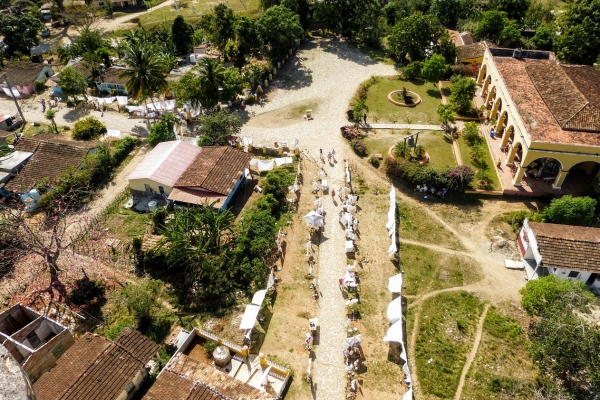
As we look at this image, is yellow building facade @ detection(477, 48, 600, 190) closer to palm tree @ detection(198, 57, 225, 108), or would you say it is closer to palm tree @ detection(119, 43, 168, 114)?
palm tree @ detection(198, 57, 225, 108)

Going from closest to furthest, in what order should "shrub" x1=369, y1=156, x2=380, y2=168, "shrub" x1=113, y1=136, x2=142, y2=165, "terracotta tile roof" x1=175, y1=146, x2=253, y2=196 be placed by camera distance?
"terracotta tile roof" x1=175, y1=146, x2=253, y2=196
"shrub" x1=369, y1=156, x2=380, y2=168
"shrub" x1=113, y1=136, x2=142, y2=165

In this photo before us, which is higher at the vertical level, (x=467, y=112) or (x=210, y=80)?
(x=210, y=80)

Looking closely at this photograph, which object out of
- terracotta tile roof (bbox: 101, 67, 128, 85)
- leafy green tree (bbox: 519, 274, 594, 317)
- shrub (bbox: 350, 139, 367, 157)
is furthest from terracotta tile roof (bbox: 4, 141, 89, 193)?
leafy green tree (bbox: 519, 274, 594, 317)

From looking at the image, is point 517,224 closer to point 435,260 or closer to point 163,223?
point 435,260

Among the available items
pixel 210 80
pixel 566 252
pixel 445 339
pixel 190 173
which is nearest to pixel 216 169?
pixel 190 173

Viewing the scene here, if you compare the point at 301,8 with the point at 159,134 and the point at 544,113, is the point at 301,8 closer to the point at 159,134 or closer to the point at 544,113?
the point at 159,134

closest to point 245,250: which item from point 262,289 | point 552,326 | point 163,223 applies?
point 262,289
